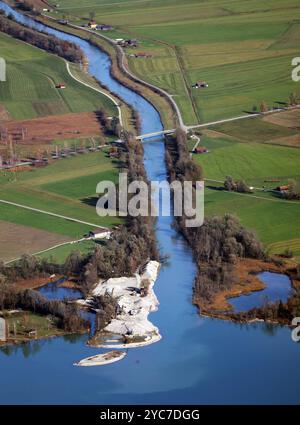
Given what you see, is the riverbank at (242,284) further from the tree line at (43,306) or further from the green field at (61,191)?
the green field at (61,191)

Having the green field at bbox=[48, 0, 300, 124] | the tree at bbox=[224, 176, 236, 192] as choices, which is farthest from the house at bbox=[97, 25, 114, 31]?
the tree at bbox=[224, 176, 236, 192]

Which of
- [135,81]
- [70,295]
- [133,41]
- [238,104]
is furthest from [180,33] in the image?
[70,295]

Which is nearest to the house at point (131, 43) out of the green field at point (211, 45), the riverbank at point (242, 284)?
the green field at point (211, 45)

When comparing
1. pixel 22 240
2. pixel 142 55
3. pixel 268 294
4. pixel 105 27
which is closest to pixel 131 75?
pixel 142 55

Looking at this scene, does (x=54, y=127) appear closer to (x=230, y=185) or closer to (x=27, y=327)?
(x=230, y=185)

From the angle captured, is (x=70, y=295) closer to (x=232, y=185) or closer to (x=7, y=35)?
(x=232, y=185)

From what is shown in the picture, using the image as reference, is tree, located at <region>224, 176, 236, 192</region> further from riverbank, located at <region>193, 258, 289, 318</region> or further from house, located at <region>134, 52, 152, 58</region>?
house, located at <region>134, 52, 152, 58</region>
